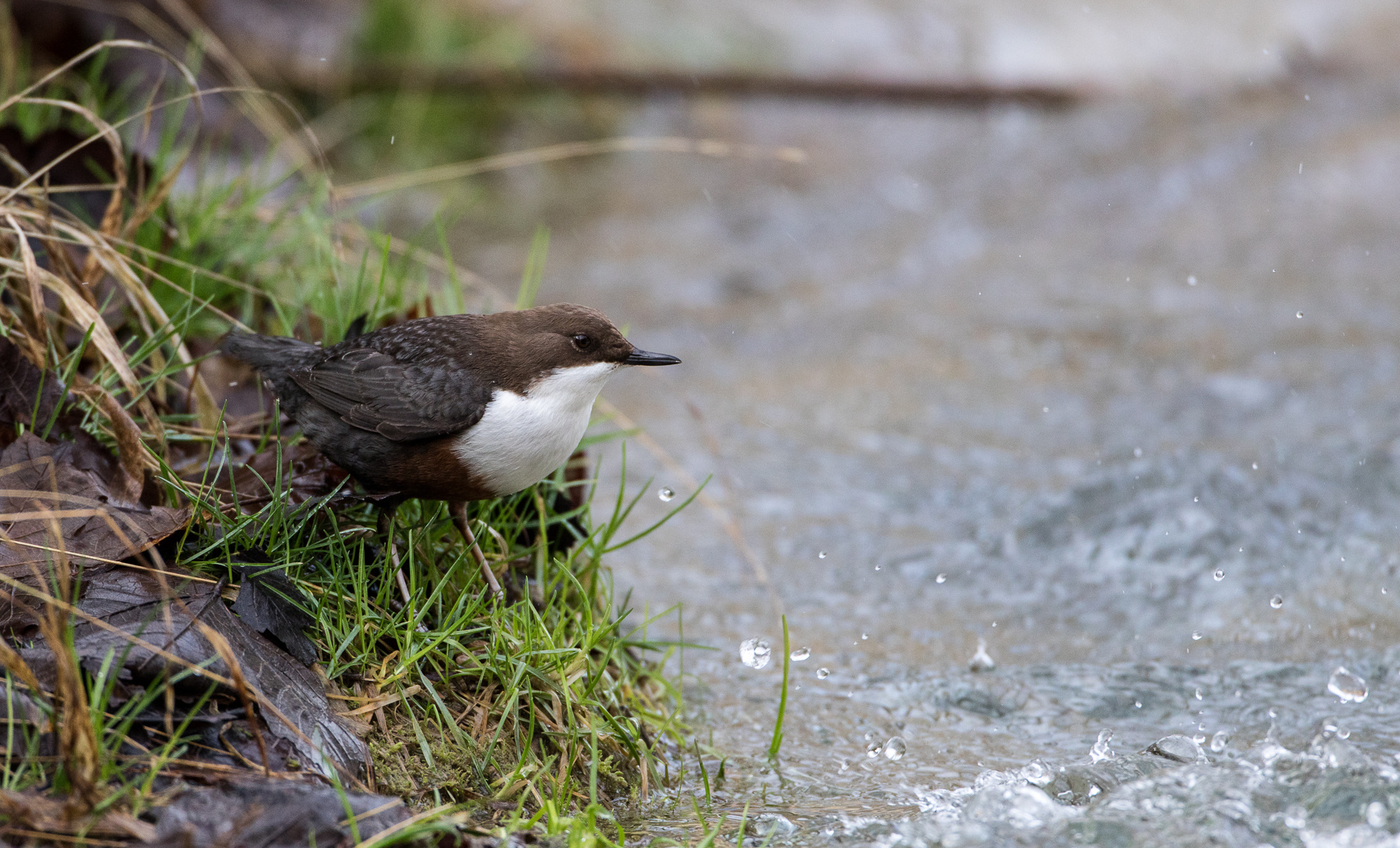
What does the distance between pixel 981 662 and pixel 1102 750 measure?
636 mm

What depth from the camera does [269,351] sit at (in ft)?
9.86

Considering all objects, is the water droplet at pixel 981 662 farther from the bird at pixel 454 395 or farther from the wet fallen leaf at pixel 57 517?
the wet fallen leaf at pixel 57 517

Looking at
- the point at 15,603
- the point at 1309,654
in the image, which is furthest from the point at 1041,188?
the point at 15,603

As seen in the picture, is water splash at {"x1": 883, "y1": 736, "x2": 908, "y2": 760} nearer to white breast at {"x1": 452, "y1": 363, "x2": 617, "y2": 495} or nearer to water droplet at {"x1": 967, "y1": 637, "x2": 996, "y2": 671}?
water droplet at {"x1": 967, "y1": 637, "x2": 996, "y2": 671}

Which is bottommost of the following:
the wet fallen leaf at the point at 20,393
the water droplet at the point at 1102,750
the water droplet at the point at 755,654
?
the water droplet at the point at 755,654

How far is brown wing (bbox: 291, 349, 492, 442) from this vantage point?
8.92ft

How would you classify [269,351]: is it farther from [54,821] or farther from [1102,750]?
[1102,750]

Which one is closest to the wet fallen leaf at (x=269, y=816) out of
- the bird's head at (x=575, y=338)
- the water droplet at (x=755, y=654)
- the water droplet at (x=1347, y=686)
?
the bird's head at (x=575, y=338)

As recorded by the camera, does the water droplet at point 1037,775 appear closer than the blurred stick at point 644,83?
Yes

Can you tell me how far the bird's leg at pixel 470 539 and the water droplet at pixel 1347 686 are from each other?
83.2 inches

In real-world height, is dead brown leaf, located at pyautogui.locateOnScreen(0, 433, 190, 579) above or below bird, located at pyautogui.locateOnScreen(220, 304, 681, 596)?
below

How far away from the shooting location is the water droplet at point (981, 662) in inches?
136

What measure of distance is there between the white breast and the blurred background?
318 mm

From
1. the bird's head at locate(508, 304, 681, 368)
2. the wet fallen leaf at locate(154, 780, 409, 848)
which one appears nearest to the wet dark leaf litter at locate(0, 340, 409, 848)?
the wet fallen leaf at locate(154, 780, 409, 848)
